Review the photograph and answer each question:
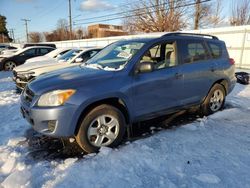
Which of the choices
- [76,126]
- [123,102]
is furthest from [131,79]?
[76,126]

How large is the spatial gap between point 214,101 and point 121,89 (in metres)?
2.73

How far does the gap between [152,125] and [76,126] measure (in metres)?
1.80

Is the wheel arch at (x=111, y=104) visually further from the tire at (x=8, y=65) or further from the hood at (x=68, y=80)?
the tire at (x=8, y=65)

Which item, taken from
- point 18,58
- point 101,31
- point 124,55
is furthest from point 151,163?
point 101,31

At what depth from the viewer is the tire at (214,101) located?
17.1ft

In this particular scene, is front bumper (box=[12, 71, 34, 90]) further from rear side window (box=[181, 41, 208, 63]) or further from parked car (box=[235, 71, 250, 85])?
parked car (box=[235, 71, 250, 85])

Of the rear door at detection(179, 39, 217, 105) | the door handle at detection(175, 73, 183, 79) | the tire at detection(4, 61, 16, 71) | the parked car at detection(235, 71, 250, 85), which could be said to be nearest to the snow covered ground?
the rear door at detection(179, 39, 217, 105)

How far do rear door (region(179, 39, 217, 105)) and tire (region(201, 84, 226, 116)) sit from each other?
194mm

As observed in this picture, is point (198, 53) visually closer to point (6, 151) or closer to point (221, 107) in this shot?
point (221, 107)

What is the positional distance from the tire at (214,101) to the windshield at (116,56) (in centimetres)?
208

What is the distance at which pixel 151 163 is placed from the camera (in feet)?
10.7

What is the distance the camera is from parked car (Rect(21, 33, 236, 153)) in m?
3.34

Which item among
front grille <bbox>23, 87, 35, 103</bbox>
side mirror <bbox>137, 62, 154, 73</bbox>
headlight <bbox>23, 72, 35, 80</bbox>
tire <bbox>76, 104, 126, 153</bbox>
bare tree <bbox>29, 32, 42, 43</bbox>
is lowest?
tire <bbox>76, 104, 126, 153</bbox>

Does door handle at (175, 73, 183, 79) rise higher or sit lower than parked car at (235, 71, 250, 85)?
higher
